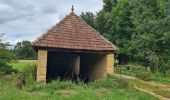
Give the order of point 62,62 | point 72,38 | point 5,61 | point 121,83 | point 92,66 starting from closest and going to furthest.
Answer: point 121,83, point 72,38, point 92,66, point 5,61, point 62,62

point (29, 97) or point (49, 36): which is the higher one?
point (49, 36)

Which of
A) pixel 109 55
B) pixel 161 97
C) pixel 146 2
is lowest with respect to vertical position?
pixel 161 97

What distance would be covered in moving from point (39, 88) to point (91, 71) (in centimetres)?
719

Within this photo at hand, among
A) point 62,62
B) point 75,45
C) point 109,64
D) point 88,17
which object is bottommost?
point 109,64

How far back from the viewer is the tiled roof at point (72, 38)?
16438 millimetres

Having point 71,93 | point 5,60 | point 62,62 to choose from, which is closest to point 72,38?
point 71,93

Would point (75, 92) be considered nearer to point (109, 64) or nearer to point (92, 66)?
point (109, 64)

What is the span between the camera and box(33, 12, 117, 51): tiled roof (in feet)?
53.9

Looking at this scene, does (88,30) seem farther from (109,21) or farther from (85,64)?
(109,21)

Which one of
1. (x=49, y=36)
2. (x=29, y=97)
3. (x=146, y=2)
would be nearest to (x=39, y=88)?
(x=29, y=97)

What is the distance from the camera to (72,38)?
17391mm

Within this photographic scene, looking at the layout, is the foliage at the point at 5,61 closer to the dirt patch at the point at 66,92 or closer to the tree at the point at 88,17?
the dirt patch at the point at 66,92

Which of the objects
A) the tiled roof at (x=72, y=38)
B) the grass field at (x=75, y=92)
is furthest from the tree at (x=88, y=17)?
the grass field at (x=75, y=92)

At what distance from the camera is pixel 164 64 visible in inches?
1014
